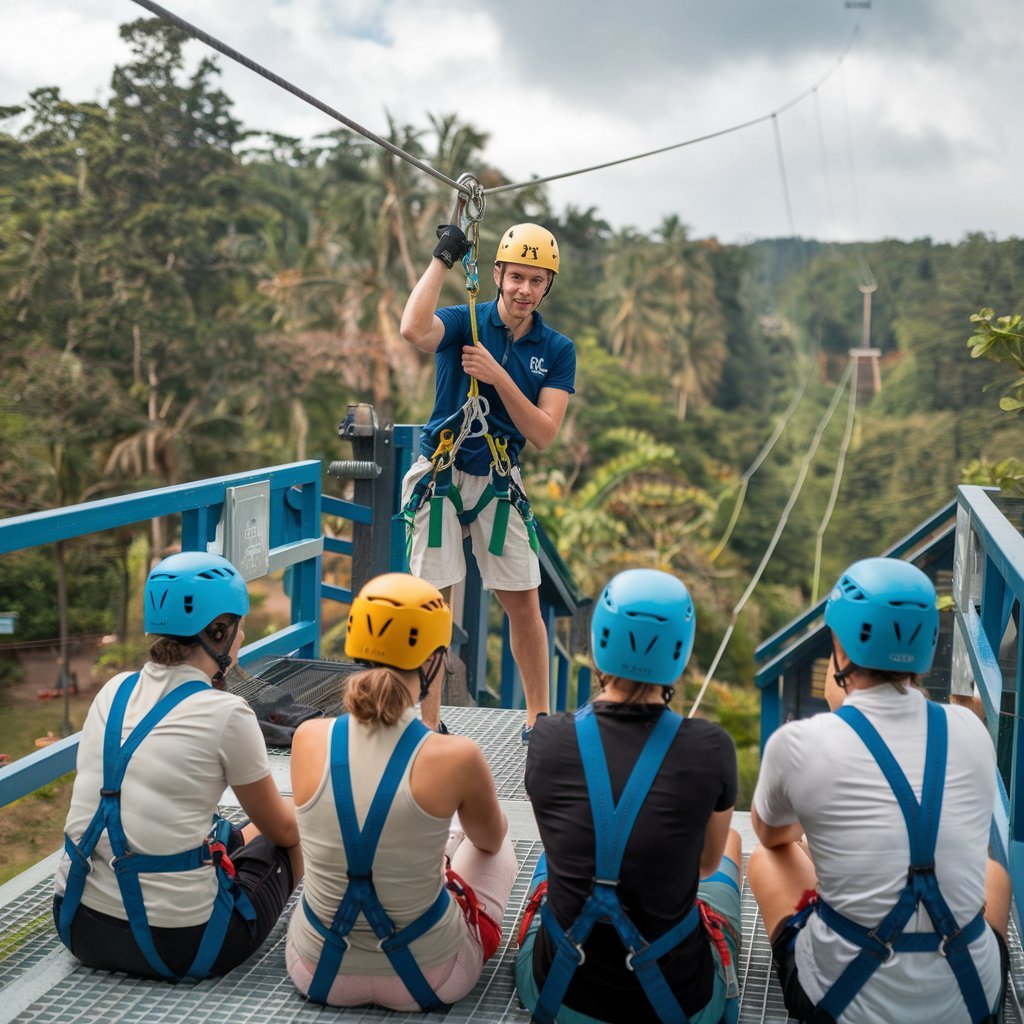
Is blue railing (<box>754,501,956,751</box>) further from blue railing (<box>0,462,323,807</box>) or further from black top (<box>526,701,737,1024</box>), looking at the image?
black top (<box>526,701,737,1024</box>)

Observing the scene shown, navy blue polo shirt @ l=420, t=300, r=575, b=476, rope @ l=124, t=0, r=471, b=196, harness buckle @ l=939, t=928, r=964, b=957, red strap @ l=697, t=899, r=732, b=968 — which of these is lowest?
red strap @ l=697, t=899, r=732, b=968

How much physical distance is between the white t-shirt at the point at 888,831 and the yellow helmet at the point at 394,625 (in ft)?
2.66

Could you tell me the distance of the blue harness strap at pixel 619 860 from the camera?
248cm

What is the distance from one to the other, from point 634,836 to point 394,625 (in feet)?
2.27

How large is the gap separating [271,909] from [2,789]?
0.82 m

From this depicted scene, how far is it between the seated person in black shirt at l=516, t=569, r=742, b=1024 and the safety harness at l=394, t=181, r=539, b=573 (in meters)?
1.81

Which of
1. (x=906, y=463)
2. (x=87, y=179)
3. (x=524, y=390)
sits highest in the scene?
(x=87, y=179)

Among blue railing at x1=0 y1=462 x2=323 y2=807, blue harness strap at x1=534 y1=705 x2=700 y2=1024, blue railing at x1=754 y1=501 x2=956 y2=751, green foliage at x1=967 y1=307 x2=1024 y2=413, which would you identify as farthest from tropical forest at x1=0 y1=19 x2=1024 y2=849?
blue harness strap at x1=534 y1=705 x2=700 y2=1024

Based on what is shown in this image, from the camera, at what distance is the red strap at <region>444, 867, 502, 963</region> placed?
296 centimetres

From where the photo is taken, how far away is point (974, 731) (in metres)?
2.56

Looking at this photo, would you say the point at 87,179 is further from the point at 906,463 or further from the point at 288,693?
the point at 906,463

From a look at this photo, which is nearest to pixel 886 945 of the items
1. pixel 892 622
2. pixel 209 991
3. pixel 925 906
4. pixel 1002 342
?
pixel 925 906

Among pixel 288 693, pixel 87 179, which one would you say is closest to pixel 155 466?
pixel 87 179

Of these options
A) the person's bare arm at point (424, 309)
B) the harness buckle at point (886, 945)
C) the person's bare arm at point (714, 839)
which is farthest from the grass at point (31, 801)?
the harness buckle at point (886, 945)
